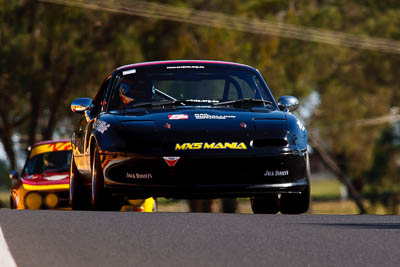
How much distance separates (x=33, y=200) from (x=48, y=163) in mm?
1616

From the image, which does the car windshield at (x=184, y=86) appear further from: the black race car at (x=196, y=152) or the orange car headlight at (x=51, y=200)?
the orange car headlight at (x=51, y=200)

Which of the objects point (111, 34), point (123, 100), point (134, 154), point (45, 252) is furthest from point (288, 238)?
point (111, 34)

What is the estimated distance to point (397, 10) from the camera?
46.9 meters

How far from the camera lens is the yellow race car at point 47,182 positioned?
15.0 metres

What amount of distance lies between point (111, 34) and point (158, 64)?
25900 millimetres

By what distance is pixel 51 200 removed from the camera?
15.0 meters

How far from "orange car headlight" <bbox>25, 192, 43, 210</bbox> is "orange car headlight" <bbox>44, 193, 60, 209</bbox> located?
9 cm

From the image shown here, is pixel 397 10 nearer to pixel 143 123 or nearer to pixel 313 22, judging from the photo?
pixel 313 22

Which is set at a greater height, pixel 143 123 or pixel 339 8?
pixel 143 123

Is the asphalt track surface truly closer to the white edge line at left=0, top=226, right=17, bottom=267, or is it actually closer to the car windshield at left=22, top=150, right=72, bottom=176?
the white edge line at left=0, top=226, right=17, bottom=267

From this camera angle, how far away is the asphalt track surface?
6508mm

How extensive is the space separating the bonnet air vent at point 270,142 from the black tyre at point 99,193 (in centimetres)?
144

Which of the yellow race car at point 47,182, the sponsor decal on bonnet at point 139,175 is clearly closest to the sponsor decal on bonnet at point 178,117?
the sponsor decal on bonnet at point 139,175

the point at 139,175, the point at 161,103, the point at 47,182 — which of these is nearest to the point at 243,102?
the point at 161,103
